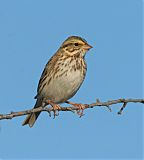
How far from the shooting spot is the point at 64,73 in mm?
8375

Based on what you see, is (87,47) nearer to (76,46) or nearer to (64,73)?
(76,46)

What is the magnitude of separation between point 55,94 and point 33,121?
753mm

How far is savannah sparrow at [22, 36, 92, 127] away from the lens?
27.5 ft

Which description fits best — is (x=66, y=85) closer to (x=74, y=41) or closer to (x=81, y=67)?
(x=81, y=67)

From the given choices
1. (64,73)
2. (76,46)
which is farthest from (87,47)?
(64,73)

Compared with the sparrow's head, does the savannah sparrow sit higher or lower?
lower

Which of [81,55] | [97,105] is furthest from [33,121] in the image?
[97,105]

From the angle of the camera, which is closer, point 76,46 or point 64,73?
point 64,73

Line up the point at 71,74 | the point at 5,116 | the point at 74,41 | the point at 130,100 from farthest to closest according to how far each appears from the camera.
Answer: the point at 74,41, the point at 71,74, the point at 130,100, the point at 5,116

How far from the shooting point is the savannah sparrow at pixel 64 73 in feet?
27.5

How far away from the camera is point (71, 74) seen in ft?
27.3

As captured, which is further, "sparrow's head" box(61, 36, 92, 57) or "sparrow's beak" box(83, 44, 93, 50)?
"sparrow's head" box(61, 36, 92, 57)

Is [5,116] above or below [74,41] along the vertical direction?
below

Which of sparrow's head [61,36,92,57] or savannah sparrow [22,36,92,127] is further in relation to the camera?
sparrow's head [61,36,92,57]
